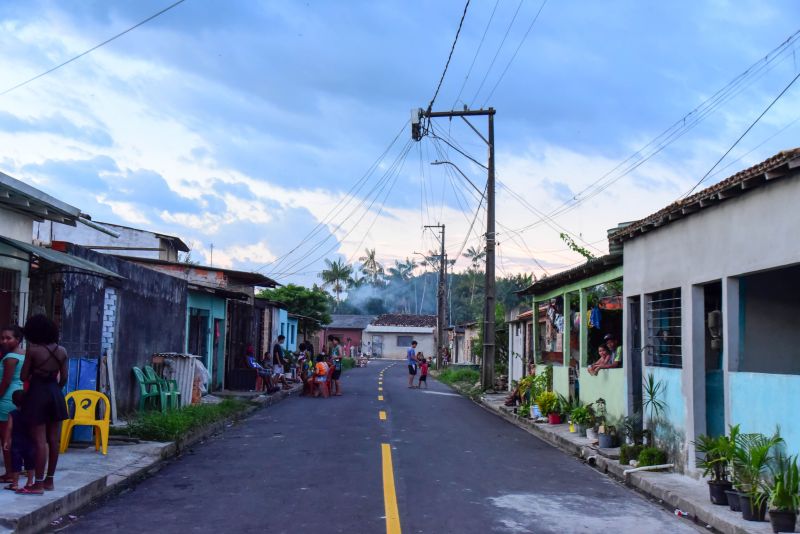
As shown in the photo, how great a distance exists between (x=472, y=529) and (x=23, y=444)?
457cm

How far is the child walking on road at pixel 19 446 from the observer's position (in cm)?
777

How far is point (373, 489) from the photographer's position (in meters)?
9.09

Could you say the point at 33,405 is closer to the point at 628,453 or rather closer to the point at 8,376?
the point at 8,376

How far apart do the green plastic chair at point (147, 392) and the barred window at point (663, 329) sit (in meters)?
9.07

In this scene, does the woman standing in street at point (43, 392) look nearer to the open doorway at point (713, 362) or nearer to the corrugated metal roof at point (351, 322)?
the open doorway at point (713, 362)

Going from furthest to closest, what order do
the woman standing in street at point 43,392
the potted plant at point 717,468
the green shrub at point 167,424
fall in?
the green shrub at point 167,424 → the potted plant at point 717,468 → the woman standing in street at point 43,392

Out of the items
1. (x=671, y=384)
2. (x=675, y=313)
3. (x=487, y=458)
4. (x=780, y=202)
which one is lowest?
(x=487, y=458)

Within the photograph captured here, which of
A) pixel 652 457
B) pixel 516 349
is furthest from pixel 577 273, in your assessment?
pixel 516 349

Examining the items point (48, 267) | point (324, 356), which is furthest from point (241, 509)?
point (324, 356)

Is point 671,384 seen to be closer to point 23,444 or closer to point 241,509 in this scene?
point 241,509

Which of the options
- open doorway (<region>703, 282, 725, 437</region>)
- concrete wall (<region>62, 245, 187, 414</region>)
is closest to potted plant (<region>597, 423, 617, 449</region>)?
open doorway (<region>703, 282, 725, 437</region>)

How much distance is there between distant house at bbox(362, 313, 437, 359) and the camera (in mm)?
81250

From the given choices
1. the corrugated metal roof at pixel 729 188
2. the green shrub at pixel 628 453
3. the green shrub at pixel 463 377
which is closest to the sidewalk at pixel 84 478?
the green shrub at pixel 628 453

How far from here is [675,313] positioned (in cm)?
1195
